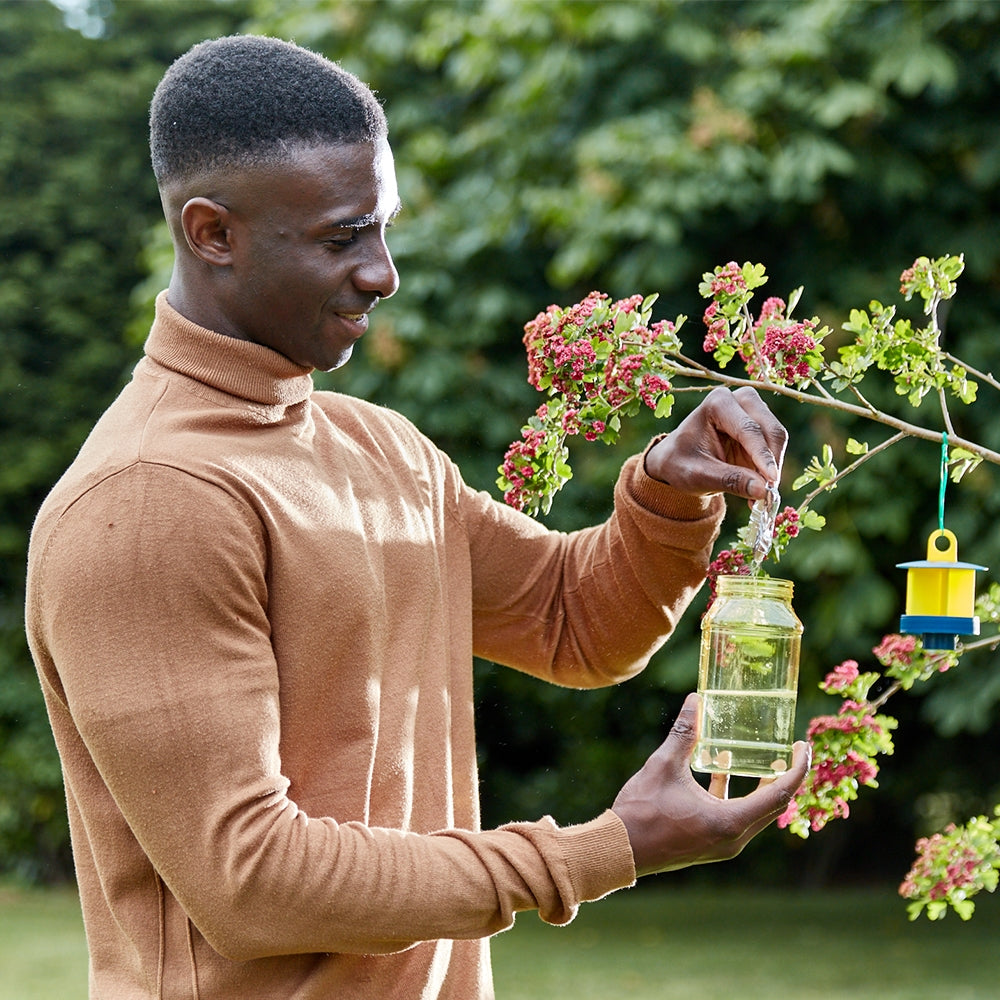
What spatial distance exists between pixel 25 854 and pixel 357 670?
10746mm

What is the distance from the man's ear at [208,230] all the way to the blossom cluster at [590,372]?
21.9 inches

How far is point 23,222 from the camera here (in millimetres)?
11078

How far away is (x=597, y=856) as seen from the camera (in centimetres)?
182

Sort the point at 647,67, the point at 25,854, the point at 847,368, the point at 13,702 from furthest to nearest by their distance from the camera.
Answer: the point at 25,854
the point at 13,702
the point at 647,67
the point at 847,368

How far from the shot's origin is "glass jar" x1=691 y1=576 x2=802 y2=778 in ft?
6.77

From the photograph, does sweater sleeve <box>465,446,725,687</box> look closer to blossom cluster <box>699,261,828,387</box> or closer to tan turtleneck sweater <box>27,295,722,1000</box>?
tan turtleneck sweater <box>27,295,722,1000</box>

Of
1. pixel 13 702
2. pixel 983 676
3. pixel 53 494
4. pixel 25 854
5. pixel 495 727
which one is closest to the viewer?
pixel 53 494

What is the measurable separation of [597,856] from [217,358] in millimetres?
815

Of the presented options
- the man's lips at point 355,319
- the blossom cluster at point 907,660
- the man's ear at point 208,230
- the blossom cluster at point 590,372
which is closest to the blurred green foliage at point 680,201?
the blossom cluster at point 907,660

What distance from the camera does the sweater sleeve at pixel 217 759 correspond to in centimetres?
171

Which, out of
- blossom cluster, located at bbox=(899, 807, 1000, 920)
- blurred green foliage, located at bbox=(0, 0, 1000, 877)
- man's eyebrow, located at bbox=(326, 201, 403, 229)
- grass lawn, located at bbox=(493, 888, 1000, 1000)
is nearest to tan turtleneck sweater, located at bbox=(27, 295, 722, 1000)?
man's eyebrow, located at bbox=(326, 201, 403, 229)

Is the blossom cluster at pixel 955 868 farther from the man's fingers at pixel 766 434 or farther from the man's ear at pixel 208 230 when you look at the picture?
the man's ear at pixel 208 230

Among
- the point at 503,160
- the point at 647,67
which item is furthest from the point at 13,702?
the point at 647,67

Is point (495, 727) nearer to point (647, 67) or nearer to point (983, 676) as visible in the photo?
point (983, 676)
